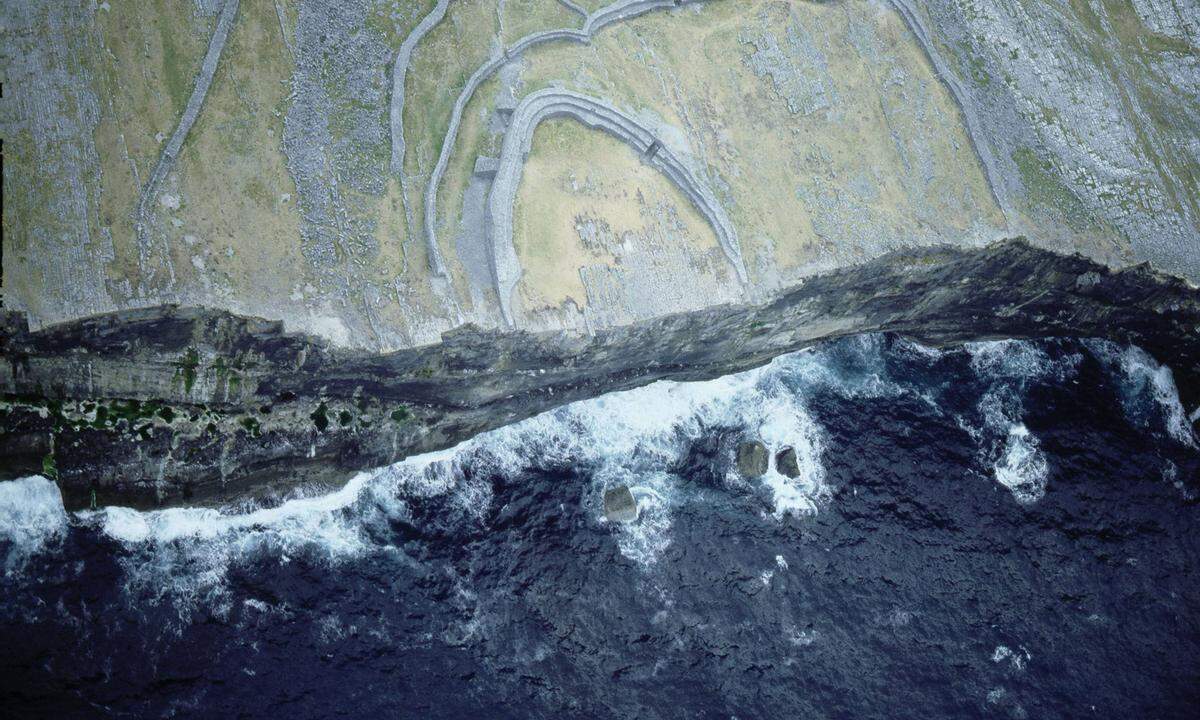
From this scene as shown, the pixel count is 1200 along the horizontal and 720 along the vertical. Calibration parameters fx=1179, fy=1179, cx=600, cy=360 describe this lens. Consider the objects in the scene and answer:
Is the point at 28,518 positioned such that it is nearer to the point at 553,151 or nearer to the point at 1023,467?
the point at 553,151

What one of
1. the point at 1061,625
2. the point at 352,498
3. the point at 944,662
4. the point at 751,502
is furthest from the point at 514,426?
the point at 1061,625

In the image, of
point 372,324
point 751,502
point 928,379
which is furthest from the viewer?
point 928,379

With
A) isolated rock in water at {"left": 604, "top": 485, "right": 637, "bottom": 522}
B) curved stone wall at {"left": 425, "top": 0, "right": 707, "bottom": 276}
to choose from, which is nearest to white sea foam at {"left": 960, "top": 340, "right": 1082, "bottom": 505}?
isolated rock in water at {"left": 604, "top": 485, "right": 637, "bottom": 522}

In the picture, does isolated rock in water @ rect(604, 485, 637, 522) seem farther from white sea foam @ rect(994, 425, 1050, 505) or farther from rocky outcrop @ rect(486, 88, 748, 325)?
white sea foam @ rect(994, 425, 1050, 505)

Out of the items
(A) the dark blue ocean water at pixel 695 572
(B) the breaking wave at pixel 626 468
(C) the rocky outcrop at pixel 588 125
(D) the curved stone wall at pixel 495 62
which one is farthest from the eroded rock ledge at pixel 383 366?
(D) the curved stone wall at pixel 495 62

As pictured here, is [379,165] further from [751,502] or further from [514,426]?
[751,502]
